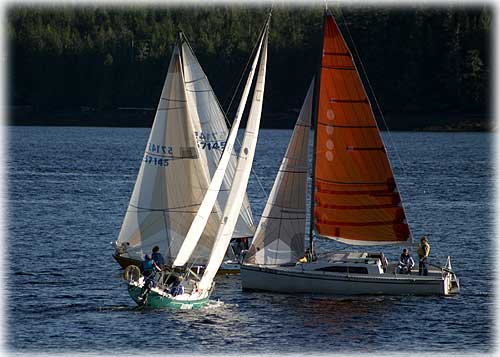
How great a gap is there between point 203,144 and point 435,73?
139 m

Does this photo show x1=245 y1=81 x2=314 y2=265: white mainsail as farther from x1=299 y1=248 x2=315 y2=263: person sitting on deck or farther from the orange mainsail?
the orange mainsail

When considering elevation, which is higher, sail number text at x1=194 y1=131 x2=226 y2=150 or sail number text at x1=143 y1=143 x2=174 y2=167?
sail number text at x1=194 y1=131 x2=226 y2=150

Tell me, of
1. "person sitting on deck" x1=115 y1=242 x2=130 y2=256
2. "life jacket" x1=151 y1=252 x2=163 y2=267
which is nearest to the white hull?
"life jacket" x1=151 y1=252 x2=163 y2=267

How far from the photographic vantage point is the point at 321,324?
49.6 metres

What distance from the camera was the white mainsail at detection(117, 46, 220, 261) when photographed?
190ft

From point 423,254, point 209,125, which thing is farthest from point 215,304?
point 209,125

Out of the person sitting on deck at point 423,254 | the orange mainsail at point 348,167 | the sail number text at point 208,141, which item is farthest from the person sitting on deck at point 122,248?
the person sitting on deck at point 423,254

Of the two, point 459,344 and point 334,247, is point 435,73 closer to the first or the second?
point 334,247

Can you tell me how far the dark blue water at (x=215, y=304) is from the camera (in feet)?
152

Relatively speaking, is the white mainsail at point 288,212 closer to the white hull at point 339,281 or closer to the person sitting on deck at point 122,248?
the white hull at point 339,281

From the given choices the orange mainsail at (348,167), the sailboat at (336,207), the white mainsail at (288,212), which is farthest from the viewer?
the white mainsail at (288,212)

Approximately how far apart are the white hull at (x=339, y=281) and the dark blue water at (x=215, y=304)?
57 centimetres

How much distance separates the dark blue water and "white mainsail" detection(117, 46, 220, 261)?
3091mm

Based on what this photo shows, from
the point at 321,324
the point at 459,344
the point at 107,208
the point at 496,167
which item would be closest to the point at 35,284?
the point at 321,324
